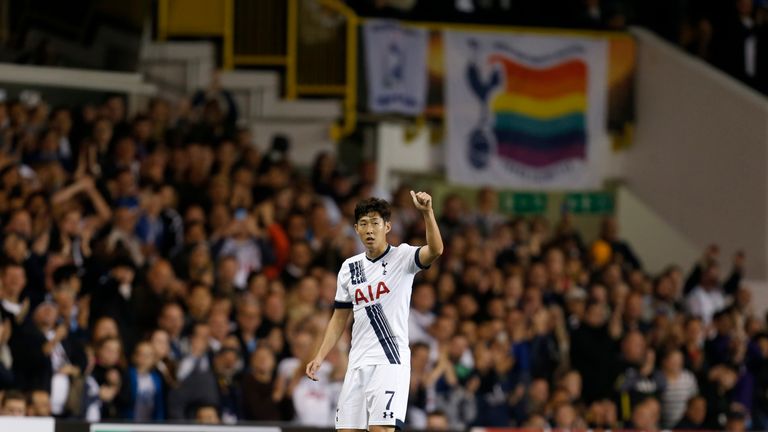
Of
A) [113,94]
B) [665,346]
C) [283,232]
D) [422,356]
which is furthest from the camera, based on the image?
[113,94]

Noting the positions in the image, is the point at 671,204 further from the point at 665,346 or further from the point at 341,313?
the point at 341,313

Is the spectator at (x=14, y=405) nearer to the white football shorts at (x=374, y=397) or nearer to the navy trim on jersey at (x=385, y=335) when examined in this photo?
the white football shorts at (x=374, y=397)

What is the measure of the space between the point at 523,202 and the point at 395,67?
3653 millimetres

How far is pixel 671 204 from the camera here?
27.0m

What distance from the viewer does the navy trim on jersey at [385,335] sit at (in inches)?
519

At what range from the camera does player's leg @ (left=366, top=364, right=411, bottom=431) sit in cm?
1303

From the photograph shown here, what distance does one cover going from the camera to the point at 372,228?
42.6ft

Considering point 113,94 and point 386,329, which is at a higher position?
point 113,94

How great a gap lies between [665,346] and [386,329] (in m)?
8.77

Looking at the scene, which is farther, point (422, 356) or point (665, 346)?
point (665, 346)

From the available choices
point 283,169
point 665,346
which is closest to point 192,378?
point 283,169

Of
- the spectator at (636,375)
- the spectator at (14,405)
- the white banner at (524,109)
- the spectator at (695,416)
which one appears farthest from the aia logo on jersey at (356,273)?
the white banner at (524,109)

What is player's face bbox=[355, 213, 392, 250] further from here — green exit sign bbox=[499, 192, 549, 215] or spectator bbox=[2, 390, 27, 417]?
green exit sign bbox=[499, 192, 549, 215]

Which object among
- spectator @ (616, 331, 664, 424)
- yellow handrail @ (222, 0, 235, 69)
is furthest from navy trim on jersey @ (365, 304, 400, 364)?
yellow handrail @ (222, 0, 235, 69)
